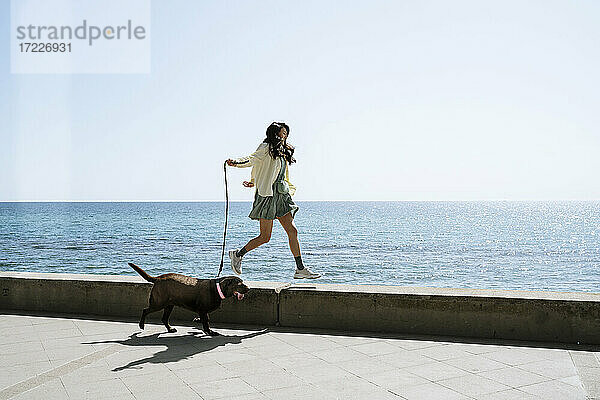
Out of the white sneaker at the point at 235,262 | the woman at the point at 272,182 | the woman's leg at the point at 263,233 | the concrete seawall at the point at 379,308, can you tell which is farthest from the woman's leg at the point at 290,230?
the white sneaker at the point at 235,262

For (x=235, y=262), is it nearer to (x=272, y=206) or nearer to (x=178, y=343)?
(x=272, y=206)

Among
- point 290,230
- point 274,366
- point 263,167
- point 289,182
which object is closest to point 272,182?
point 263,167

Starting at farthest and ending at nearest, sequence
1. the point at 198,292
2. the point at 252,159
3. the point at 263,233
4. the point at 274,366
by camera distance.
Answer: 1. the point at 263,233
2. the point at 252,159
3. the point at 198,292
4. the point at 274,366

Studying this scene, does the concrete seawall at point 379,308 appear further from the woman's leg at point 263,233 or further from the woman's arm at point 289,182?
the woman's arm at point 289,182

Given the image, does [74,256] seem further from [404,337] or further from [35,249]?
[404,337]

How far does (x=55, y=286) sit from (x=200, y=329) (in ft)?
7.10

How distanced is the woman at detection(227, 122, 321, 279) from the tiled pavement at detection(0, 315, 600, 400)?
1201 mm

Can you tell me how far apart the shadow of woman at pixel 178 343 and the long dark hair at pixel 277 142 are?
195 cm

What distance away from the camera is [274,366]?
566 centimetres

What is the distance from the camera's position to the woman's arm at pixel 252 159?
7.33m

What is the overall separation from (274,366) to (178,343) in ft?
4.33

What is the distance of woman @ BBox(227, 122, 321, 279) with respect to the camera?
7.43 meters

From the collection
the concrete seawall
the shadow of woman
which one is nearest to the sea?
the concrete seawall

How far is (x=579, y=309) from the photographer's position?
6441mm
